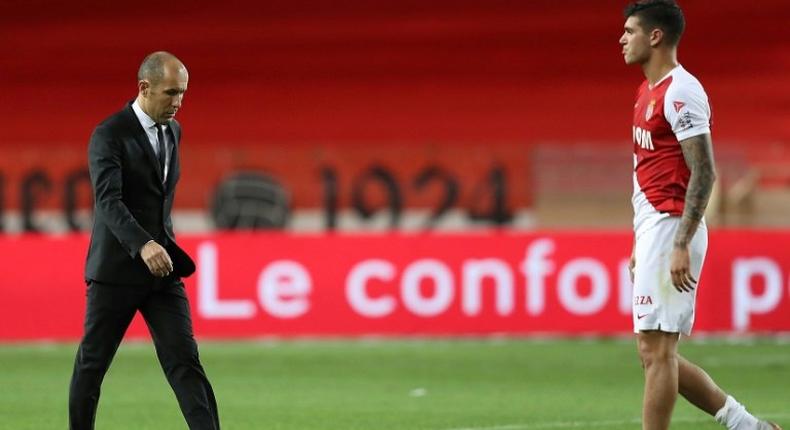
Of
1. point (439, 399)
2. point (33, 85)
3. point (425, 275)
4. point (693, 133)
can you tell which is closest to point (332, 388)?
point (439, 399)

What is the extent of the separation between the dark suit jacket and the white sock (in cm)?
245

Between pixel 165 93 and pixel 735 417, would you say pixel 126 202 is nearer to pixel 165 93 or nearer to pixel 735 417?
pixel 165 93

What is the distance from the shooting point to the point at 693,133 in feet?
19.7

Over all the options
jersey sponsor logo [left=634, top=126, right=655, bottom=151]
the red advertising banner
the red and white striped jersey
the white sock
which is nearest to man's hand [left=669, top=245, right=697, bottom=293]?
the red and white striped jersey

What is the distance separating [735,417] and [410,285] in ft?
25.4

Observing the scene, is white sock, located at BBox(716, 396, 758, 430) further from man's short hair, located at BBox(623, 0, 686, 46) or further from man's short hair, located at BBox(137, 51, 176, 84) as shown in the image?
man's short hair, located at BBox(137, 51, 176, 84)

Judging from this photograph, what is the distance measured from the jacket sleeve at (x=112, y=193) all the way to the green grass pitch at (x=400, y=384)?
243 cm

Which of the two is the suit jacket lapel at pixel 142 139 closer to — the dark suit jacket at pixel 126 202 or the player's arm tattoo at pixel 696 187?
the dark suit jacket at pixel 126 202

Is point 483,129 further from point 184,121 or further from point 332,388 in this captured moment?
point 332,388

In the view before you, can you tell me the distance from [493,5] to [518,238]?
834 centimetres

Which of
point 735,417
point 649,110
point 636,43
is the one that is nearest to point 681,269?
point 649,110

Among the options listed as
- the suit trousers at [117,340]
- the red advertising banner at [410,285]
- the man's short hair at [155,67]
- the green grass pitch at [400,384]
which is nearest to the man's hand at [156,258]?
the suit trousers at [117,340]

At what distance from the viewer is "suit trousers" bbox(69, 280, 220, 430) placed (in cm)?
631

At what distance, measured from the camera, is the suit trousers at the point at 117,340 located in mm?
6312
